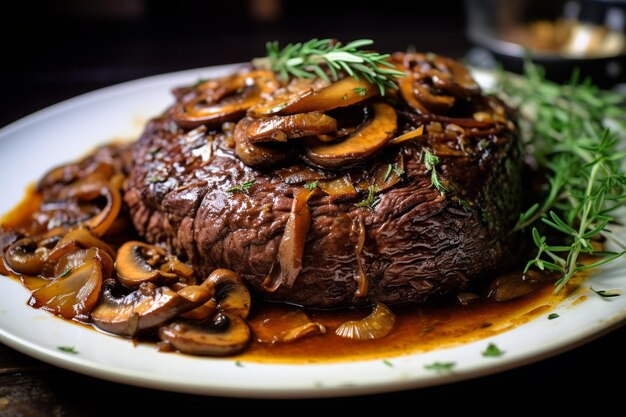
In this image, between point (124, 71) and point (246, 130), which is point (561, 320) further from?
point (124, 71)

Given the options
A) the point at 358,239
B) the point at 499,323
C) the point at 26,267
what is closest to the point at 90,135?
the point at 26,267

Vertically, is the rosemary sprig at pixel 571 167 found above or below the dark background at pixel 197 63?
above

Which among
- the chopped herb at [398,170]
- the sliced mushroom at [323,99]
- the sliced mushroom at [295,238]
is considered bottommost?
the sliced mushroom at [295,238]

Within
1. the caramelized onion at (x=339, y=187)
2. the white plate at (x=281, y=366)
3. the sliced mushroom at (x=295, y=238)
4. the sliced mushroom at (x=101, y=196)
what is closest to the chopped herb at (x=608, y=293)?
the white plate at (x=281, y=366)

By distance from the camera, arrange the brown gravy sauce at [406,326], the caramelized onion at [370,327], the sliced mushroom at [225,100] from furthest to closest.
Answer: the sliced mushroom at [225,100], the caramelized onion at [370,327], the brown gravy sauce at [406,326]

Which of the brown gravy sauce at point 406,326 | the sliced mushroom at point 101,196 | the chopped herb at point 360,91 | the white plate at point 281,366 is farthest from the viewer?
the sliced mushroom at point 101,196

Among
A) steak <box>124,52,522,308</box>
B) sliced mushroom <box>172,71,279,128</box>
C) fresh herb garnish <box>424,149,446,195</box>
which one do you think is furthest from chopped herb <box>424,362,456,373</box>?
sliced mushroom <box>172,71,279,128</box>

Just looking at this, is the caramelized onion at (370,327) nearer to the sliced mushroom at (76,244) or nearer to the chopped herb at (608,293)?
the chopped herb at (608,293)
